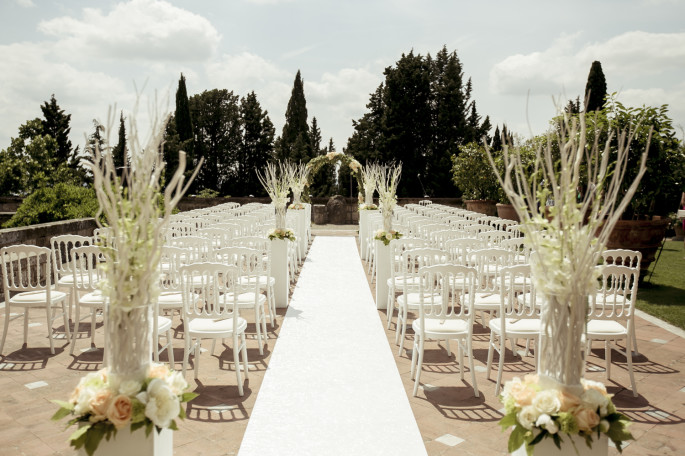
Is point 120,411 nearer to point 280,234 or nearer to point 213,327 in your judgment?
point 213,327

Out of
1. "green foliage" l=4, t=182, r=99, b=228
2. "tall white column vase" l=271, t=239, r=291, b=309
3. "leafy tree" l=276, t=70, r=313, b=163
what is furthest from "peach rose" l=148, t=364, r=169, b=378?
"leafy tree" l=276, t=70, r=313, b=163

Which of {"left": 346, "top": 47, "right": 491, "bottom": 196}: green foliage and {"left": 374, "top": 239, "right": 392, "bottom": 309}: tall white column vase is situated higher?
{"left": 346, "top": 47, "right": 491, "bottom": 196}: green foliage

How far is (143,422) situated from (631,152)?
28.1 feet

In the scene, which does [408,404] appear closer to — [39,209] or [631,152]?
[631,152]

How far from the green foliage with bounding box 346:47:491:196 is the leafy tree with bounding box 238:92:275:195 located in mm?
8484

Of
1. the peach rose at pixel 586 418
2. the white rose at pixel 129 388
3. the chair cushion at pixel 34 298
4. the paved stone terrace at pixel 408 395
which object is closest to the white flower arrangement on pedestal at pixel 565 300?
the peach rose at pixel 586 418

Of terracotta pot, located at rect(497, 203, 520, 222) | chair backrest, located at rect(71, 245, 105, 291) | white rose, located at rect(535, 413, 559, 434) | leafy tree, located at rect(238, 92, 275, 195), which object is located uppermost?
leafy tree, located at rect(238, 92, 275, 195)

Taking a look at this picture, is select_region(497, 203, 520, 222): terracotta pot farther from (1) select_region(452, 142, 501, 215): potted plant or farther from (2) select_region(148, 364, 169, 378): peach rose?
(2) select_region(148, 364, 169, 378): peach rose

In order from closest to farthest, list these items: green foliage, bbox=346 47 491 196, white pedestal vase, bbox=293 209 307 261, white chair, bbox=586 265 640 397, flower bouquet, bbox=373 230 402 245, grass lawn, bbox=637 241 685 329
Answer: white chair, bbox=586 265 640 397
grass lawn, bbox=637 241 685 329
flower bouquet, bbox=373 230 402 245
white pedestal vase, bbox=293 209 307 261
green foliage, bbox=346 47 491 196

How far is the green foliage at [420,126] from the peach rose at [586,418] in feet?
98.3

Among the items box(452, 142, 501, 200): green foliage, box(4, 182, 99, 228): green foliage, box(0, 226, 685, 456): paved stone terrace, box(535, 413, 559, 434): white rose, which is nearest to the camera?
box(535, 413, 559, 434): white rose

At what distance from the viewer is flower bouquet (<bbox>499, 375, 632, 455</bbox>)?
7.28ft

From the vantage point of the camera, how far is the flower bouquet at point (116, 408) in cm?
225

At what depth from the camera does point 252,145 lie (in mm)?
38562
